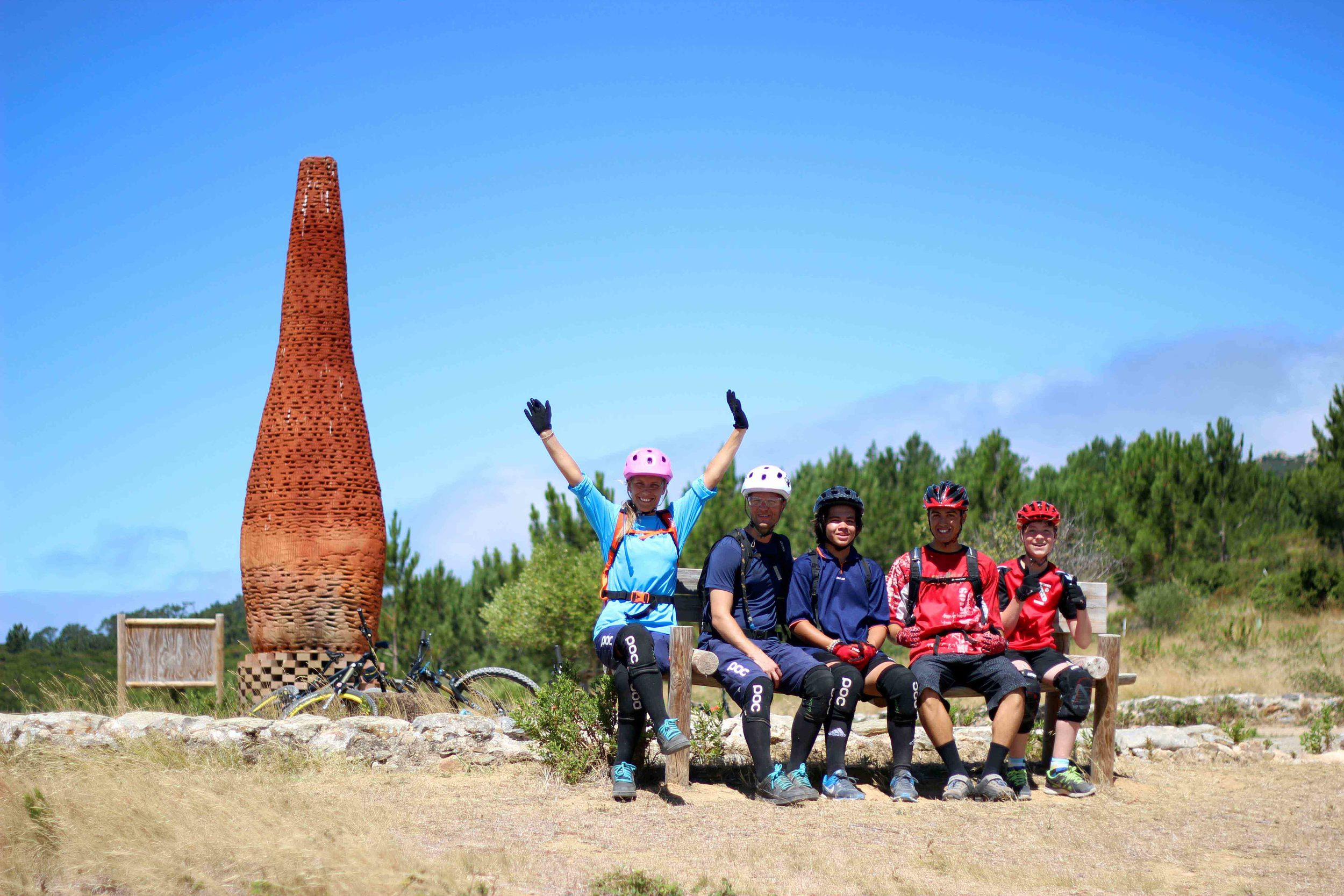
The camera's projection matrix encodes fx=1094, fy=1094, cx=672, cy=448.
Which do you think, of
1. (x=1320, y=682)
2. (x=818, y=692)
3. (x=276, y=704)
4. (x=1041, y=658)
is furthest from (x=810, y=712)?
(x=1320, y=682)

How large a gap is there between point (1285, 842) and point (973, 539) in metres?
17.1

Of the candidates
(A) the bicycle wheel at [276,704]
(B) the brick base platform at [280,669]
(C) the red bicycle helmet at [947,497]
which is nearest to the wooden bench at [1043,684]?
(C) the red bicycle helmet at [947,497]

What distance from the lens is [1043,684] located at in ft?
21.1

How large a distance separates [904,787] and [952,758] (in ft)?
1.20

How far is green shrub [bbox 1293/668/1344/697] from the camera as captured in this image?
12352mm

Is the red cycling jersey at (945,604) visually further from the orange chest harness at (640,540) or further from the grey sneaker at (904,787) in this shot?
the orange chest harness at (640,540)

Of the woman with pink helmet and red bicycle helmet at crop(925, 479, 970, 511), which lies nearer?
the woman with pink helmet

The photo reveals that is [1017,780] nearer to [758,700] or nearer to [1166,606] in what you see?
[758,700]

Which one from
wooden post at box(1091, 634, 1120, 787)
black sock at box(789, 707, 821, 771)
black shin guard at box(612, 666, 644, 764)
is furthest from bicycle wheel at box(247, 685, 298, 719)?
wooden post at box(1091, 634, 1120, 787)

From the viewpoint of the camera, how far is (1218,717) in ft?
32.7

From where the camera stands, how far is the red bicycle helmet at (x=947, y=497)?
624 centimetres

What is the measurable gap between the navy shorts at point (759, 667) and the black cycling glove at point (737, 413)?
1397mm

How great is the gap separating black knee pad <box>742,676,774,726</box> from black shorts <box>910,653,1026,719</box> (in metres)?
0.83

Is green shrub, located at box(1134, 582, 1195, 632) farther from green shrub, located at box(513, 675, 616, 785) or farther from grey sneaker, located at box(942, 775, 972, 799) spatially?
green shrub, located at box(513, 675, 616, 785)
